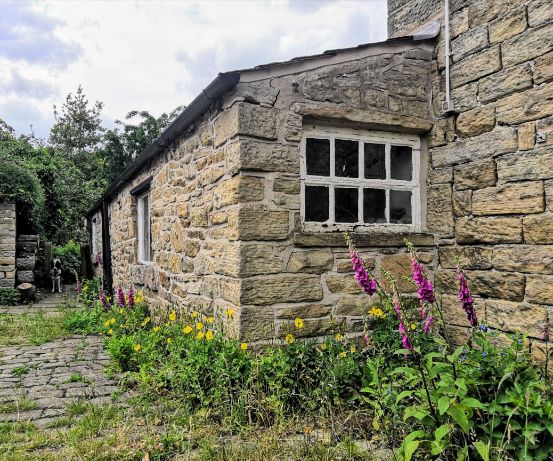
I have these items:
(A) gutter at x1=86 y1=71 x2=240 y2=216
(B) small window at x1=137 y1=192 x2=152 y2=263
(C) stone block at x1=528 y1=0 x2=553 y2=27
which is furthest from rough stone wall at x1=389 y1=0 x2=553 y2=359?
(B) small window at x1=137 y1=192 x2=152 y2=263

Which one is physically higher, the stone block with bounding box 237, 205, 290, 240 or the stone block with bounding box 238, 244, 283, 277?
the stone block with bounding box 237, 205, 290, 240

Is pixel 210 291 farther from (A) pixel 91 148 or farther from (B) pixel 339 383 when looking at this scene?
(A) pixel 91 148

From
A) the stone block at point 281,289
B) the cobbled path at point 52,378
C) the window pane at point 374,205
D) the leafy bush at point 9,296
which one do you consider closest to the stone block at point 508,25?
the window pane at point 374,205

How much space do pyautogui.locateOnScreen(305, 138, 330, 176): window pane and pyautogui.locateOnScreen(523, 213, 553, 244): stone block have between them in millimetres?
1693

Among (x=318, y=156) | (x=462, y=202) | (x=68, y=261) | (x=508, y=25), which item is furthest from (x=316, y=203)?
(x=68, y=261)

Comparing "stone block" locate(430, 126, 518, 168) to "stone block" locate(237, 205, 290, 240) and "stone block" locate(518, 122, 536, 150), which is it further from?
"stone block" locate(237, 205, 290, 240)

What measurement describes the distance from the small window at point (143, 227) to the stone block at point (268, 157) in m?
4.48

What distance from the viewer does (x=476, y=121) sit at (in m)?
3.93

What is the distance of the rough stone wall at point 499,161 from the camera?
3.41 m

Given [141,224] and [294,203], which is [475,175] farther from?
[141,224]

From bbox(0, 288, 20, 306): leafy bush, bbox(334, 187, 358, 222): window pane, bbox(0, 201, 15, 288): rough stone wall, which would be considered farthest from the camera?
bbox(0, 201, 15, 288): rough stone wall

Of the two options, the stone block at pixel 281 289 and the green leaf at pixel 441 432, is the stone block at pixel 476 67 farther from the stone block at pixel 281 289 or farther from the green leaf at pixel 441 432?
the green leaf at pixel 441 432

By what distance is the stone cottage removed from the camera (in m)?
3.54

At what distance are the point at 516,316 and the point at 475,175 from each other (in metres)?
1.23
